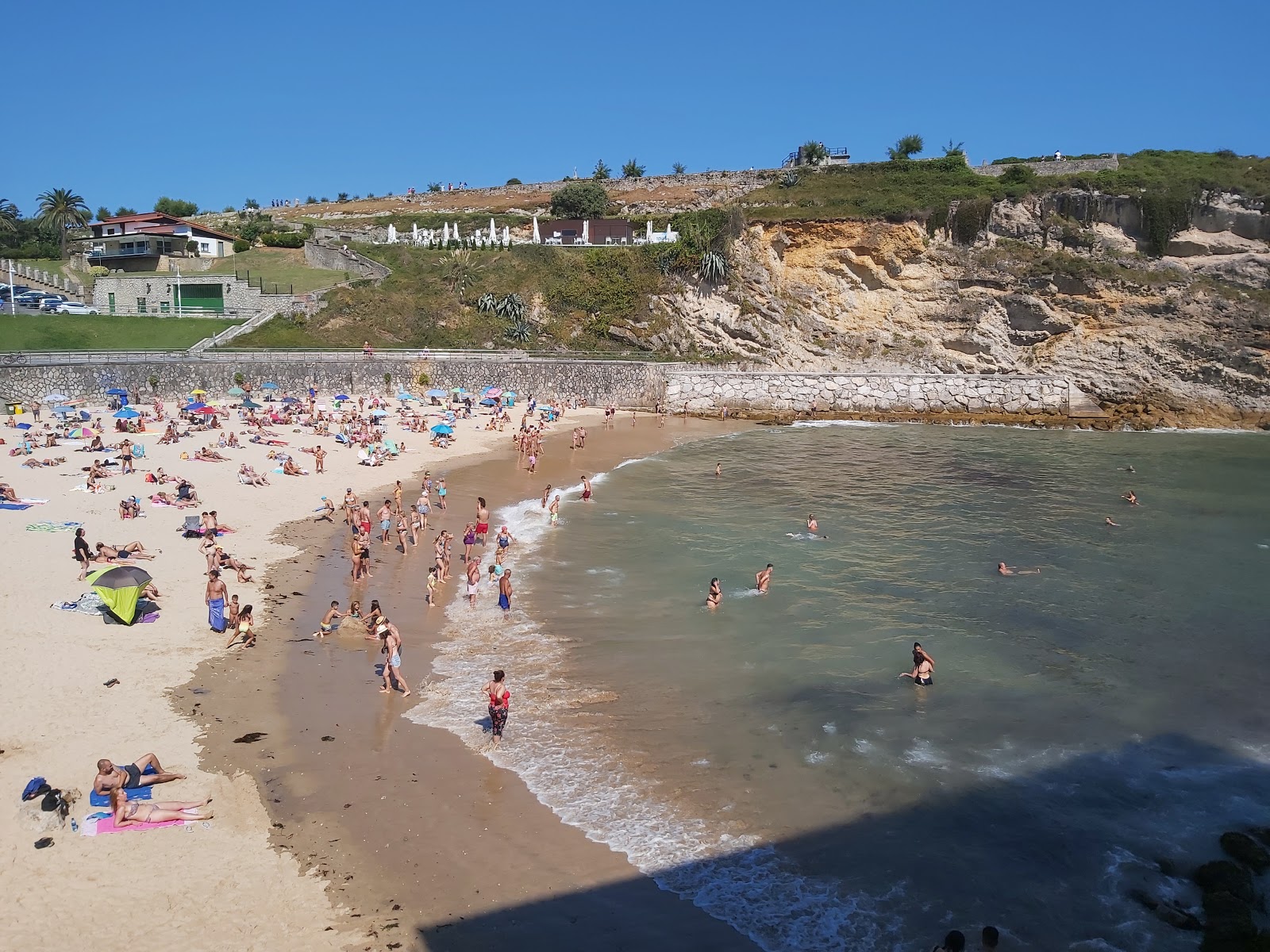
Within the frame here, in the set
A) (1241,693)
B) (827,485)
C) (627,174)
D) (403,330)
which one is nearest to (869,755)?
(1241,693)

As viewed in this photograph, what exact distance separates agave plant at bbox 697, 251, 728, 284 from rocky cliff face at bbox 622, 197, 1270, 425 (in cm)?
64

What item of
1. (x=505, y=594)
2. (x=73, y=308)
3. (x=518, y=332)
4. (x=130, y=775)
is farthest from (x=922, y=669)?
(x=73, y=308)

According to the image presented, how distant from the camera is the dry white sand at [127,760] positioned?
766 cm

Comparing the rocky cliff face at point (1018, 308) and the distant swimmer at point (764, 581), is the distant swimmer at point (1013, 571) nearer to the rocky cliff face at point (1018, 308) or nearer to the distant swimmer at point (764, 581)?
→ the distant swimmer at point (764, 581)

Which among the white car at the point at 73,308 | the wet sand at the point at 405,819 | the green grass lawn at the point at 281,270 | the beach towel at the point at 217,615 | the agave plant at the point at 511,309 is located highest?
the green grass lawn at the point at 281,270

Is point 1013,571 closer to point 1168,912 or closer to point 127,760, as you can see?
point 1168,912

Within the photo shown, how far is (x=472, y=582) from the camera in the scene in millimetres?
17141

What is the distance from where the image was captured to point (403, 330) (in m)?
47.7

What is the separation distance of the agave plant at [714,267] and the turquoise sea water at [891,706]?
1022 inches

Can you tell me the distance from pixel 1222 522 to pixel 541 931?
2448cm

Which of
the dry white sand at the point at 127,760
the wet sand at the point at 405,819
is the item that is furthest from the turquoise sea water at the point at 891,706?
the dry white sand at the point at 127,760

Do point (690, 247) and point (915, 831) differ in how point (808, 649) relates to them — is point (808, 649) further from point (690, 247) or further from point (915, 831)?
point (690, 247)

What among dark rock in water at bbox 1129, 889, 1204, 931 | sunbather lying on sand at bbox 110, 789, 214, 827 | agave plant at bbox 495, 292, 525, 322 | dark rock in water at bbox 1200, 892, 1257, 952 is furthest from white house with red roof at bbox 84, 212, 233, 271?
dark rock in water at bbox 1200, 892, 1257, 952

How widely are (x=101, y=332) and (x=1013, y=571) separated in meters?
42.2
